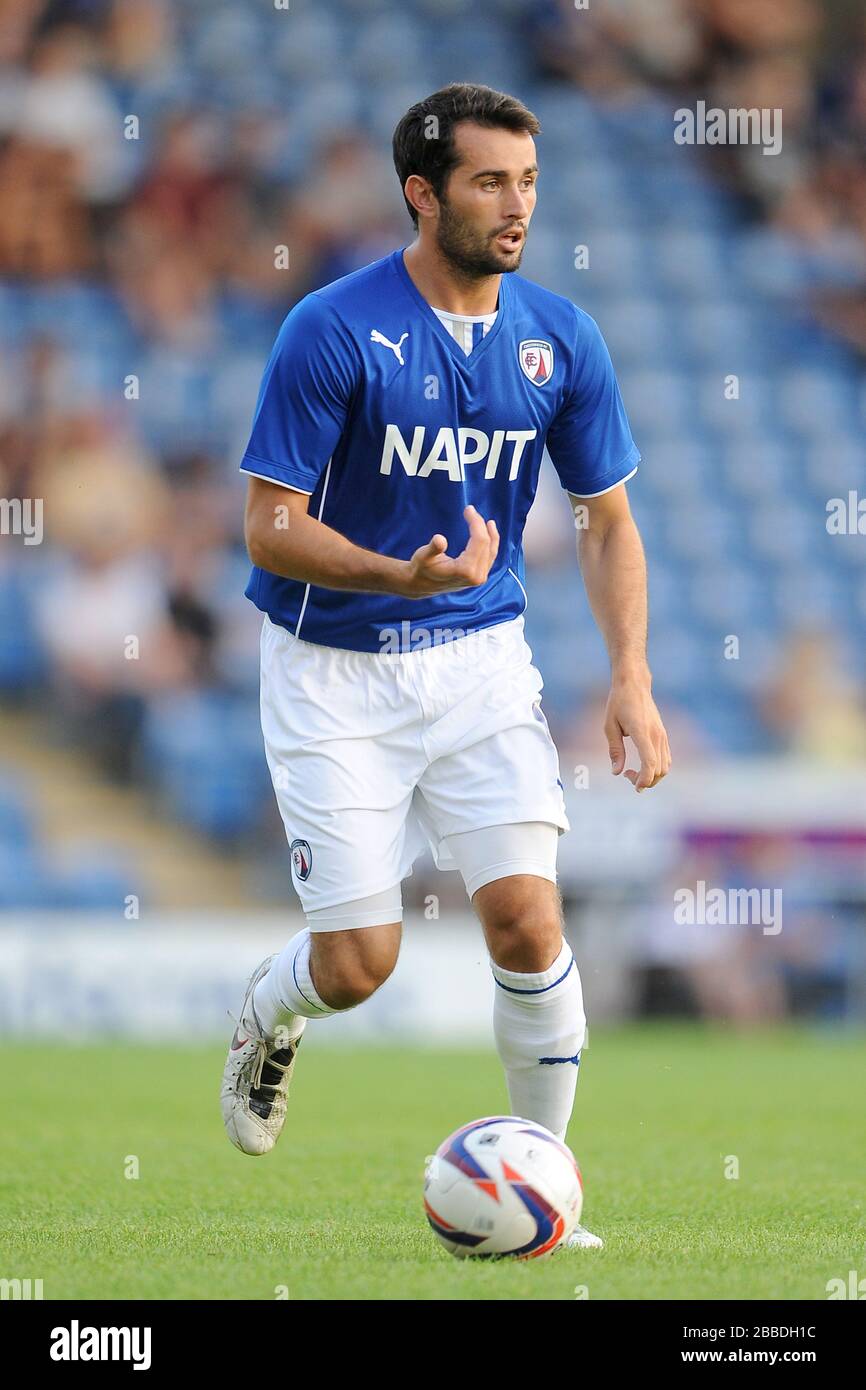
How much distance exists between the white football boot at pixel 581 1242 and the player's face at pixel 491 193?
2307 mm

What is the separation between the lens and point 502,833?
468 cm

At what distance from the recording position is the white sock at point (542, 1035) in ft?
15.4

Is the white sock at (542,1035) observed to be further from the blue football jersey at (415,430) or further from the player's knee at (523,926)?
the blue football jersey at (415,430)

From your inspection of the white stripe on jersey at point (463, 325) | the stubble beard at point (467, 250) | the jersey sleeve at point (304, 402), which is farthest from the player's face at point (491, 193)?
the jersey sleeve at point (304, 402)

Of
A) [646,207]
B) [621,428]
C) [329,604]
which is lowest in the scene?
[329,604]

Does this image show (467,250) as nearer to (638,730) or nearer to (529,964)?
(638,730)

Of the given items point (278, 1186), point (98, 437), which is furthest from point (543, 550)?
point (278, 1186)

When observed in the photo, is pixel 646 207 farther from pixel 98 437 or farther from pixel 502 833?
pixel 502 833

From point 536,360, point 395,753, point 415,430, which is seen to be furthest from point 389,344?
point 395,753

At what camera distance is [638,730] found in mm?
4695

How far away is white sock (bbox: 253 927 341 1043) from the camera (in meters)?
5.04

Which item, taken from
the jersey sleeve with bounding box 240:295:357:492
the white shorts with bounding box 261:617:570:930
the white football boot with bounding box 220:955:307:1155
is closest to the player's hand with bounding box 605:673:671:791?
the white shorts with bounding box 261:617:570:930

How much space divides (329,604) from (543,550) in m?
9.76

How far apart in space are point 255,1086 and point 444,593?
63.5 inches
